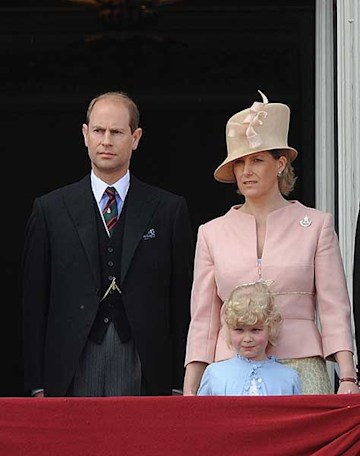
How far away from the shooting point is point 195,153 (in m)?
9.26

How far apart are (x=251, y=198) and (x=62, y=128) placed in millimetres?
4080

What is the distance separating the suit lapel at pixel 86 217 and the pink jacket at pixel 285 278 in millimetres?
418

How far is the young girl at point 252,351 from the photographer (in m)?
5.03

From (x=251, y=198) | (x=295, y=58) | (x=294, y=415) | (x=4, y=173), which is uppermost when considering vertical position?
(x=295, y=58)

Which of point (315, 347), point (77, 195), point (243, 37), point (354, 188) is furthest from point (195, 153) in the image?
point (315, 347)

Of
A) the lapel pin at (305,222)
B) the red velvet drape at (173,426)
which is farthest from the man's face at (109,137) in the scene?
the red velvet drape at (173,426)

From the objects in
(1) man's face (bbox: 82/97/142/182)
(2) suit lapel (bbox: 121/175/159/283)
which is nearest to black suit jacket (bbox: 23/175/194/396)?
(2) suit lapel (bbox: 121/175/159/283)

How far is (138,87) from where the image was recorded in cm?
918

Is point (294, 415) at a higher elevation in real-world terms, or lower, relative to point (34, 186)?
lower

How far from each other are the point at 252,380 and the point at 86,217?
953 millimetres

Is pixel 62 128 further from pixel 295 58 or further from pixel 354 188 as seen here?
pixel 354 188

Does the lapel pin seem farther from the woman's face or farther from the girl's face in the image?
the girl's face

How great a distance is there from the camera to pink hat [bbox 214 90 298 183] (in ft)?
17.3

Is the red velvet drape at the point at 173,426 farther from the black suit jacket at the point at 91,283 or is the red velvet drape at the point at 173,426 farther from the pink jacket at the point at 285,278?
the black suit jacket at the point at 91,283
